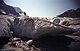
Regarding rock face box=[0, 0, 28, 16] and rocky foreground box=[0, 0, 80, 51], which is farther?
rock face box=[0, 0, 28, 16]

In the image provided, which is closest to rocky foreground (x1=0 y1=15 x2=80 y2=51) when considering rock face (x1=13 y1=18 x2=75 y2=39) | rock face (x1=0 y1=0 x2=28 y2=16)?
rock face (x1=13 y1=18 x2=75 y2=39)

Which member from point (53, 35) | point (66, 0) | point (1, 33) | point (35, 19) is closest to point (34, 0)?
point (35, 19)

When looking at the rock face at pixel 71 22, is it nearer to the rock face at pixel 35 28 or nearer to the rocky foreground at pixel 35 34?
the rocky foreground at pixel 35 34

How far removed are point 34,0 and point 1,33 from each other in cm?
62

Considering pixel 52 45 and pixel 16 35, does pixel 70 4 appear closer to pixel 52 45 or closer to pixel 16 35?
pixel 52 45

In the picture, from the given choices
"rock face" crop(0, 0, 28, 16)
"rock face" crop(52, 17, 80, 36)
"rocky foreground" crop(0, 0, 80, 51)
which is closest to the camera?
"rocky foreground" crop(0, 0, 80, 51)

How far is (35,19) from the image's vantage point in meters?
1.53

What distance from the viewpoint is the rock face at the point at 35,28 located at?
143cm

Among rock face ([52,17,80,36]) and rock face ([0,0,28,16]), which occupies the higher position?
rock face ([0,0,28,16])

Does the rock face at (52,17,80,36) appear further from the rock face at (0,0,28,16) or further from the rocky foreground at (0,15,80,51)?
the rock face at (0,0,28,16)

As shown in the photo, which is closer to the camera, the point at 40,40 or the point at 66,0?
the point at 40,40

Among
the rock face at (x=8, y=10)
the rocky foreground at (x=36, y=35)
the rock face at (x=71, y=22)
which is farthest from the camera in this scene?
the rock face at (x=8, y=10)

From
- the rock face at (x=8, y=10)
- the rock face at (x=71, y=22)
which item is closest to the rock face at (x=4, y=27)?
the rock face at (x=8, y=10)

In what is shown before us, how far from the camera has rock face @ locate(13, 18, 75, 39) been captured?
143 centimetres
